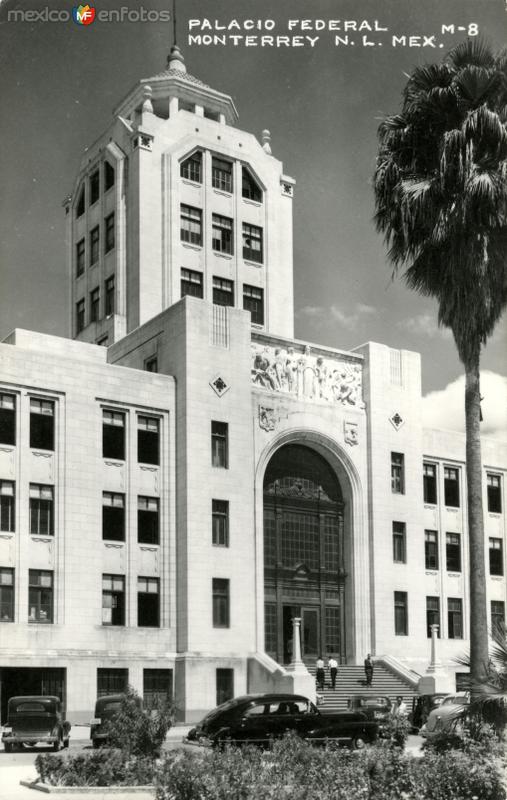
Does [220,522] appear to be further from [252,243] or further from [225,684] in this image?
[252,243]

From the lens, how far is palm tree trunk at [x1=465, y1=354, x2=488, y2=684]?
27.2 metres

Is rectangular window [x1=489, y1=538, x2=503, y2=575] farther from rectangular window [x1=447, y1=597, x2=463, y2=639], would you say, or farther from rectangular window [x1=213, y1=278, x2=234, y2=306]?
rectangular window [x1=213, y1=278, x2=234, y2=306]

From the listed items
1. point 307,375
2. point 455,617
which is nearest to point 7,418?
point 307,375

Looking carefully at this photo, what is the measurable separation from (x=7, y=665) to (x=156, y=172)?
26.9 metres

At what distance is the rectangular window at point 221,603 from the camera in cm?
4462

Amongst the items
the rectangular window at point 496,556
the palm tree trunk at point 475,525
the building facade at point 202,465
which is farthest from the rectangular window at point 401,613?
the palm tree trunk at point 475,525

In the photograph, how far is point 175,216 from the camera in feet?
183

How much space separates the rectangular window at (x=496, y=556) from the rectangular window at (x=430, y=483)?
182 inches

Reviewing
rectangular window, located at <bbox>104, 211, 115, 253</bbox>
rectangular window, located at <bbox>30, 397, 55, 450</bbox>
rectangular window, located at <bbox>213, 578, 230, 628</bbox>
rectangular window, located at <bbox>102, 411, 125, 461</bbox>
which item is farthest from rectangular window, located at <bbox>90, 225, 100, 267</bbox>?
rectangular window, located at <bbox>213, 578, 230, 628</bbox>

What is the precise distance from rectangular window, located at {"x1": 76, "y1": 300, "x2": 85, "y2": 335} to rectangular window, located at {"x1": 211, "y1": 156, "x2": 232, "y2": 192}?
32.3 feet

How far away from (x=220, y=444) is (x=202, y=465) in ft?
5.45

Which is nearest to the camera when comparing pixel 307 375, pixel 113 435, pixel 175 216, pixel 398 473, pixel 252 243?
pixel 113 435

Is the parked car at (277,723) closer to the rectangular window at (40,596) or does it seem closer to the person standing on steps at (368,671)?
the rectangular window at (40,596)

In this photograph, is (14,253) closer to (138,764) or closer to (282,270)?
(282,270)
